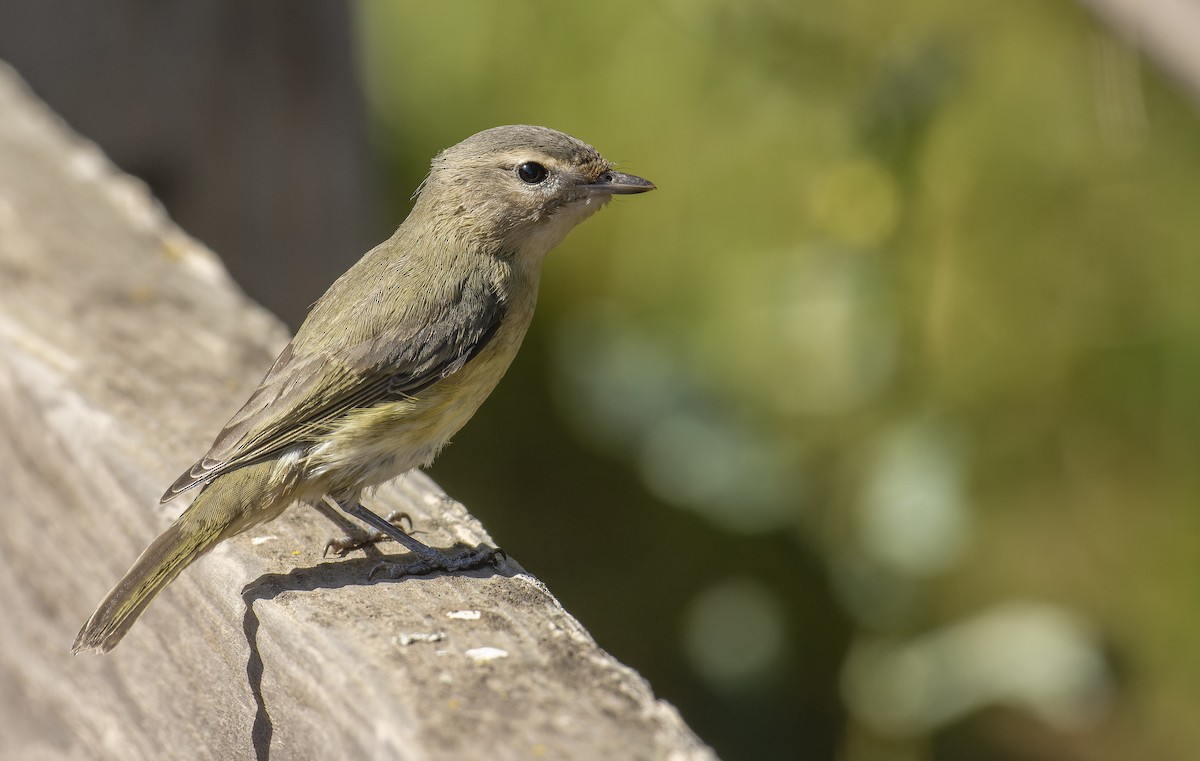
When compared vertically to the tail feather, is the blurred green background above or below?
above

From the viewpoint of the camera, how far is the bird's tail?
2.01 meters

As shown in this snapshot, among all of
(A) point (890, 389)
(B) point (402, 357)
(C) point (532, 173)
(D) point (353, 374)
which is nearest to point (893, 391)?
(A) point (890, 389)

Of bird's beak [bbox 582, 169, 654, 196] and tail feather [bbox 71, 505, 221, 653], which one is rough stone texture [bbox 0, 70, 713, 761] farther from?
bird's beak [bbox 582, 169, 654, 196]

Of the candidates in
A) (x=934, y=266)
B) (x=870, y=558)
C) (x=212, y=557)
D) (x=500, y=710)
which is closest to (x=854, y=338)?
(x=934, y=266)

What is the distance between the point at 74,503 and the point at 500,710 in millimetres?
1166

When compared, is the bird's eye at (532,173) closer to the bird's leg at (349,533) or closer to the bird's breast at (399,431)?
the bird's breast at (399,431)

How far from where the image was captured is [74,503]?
2.36 m

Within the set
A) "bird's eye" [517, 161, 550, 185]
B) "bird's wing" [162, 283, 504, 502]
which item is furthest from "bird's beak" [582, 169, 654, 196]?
"bird's wing" [162, 283, 504, 502]

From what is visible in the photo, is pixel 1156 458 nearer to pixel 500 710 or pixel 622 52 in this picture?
pixel 622 52

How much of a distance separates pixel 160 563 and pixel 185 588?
7 cm

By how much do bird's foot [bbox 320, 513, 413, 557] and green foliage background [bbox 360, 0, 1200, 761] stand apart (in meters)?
1.58

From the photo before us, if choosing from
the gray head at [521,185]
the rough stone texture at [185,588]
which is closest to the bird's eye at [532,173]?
the gray head at [521,185]

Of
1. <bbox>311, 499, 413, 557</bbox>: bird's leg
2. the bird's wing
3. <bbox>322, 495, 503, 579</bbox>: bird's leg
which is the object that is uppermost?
the bird's wing

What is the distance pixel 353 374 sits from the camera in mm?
2785
